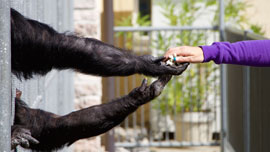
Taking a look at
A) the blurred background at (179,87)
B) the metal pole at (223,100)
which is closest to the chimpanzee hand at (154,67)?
the blurred background at (179,87)

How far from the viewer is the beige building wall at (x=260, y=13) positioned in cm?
1040

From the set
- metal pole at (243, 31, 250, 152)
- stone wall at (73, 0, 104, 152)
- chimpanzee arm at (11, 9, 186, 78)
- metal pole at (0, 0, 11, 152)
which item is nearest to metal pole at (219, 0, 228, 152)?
stone wall at (73, 0, 104, 152)

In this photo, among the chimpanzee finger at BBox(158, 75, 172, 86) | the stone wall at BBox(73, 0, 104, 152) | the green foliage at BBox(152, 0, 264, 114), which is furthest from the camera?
the green foliage at BBox(152, 0, 264, 114)

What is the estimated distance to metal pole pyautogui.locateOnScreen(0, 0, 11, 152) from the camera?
2266 millimetres

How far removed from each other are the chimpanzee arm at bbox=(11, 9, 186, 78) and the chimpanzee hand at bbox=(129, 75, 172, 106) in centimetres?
8

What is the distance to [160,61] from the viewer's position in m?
3.25

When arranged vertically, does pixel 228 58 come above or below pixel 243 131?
above

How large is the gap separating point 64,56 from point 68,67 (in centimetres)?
8

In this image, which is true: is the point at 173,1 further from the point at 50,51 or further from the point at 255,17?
the point at 50,51

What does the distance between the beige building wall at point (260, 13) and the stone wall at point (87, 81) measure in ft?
13.4

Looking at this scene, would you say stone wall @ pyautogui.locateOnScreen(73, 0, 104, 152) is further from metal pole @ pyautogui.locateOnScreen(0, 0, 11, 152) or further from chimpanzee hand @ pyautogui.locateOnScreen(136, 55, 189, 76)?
metal pole @ pyautogui.locateOnScreen(0, 0, 11, 152)

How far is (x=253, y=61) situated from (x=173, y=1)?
24.3 ft

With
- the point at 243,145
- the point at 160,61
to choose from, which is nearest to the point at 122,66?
the point at 160,61

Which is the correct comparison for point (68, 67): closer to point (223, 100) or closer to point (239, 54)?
point (239, 54)
